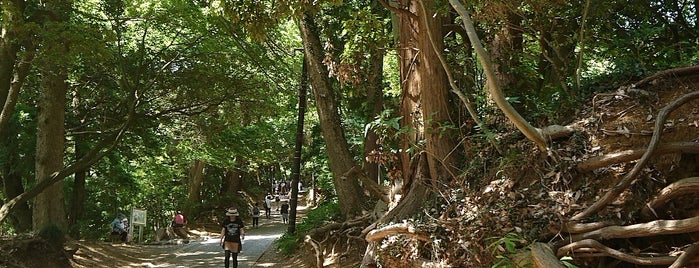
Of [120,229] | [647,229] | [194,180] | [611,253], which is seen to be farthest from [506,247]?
[194,180]

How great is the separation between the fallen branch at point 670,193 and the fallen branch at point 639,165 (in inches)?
8.9

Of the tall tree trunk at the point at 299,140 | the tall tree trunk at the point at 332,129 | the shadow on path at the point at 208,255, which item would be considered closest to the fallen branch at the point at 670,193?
the tall tree trunk at the point at 332,129

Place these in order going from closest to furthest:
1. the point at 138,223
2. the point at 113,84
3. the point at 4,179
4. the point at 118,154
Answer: the point at 113,84, the point at 4,179, the point at 118,154, the point at 138,223

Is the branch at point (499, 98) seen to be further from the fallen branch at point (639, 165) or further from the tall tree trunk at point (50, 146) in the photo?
the tall tree trunk at point (50, 146)

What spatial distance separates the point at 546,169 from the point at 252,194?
42.2m

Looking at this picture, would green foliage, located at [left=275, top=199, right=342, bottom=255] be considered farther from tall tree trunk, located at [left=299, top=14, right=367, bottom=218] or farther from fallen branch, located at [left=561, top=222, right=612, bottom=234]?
fallen branch, located at [left=561, top=222, right=612, bottom=234]

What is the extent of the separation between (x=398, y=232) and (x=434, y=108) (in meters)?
1.84

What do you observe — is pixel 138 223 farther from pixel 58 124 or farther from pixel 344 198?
pixel 344 198

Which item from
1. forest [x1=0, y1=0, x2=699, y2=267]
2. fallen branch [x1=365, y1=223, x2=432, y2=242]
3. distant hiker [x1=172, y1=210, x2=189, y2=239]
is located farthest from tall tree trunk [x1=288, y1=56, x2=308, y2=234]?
distant hiker [x1=172, y1=210, x2=189, y2=239]

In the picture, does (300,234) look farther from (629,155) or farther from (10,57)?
(629,155)

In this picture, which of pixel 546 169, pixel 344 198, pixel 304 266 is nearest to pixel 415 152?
A: pixel 546 169

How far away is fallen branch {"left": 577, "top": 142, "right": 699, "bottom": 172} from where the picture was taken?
4.61 meters

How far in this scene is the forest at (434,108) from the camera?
16.0ft

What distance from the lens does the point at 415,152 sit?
7.97m
